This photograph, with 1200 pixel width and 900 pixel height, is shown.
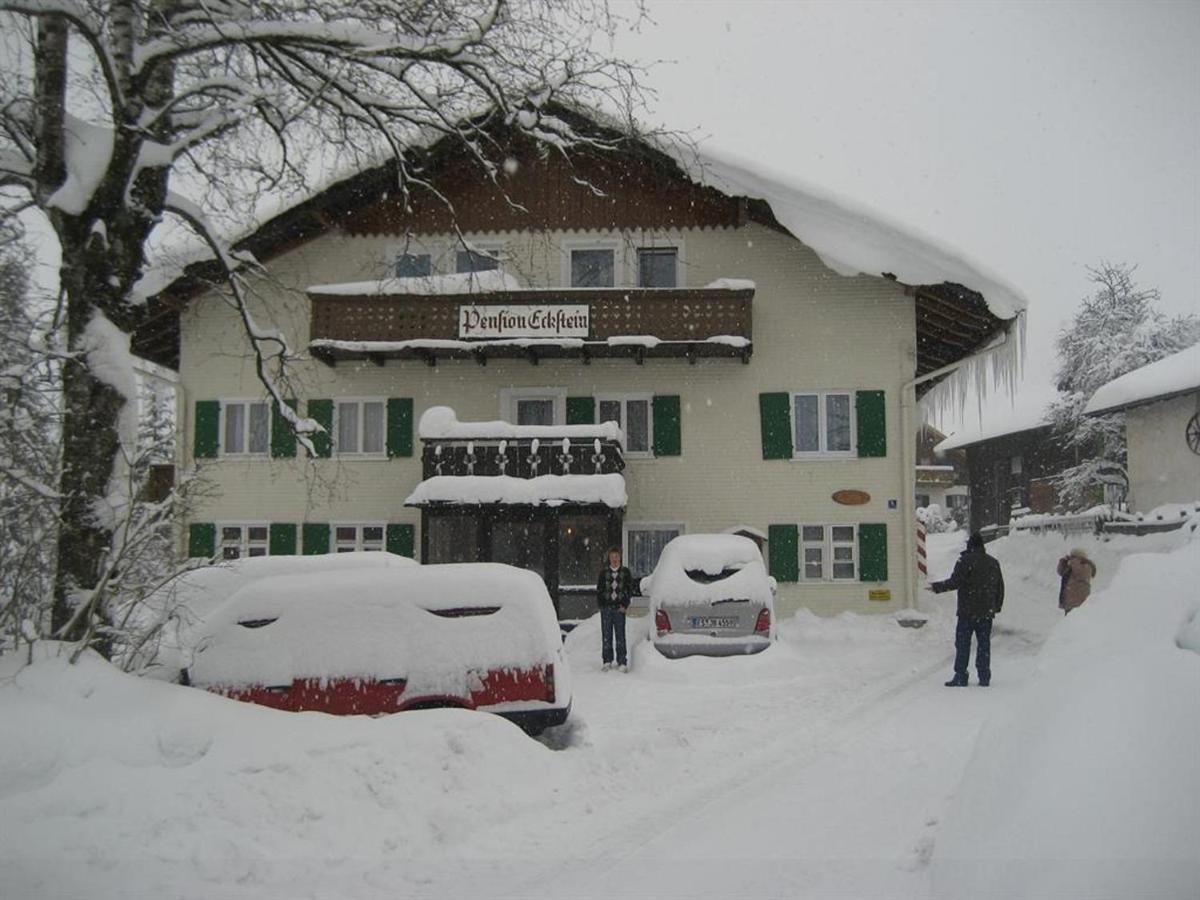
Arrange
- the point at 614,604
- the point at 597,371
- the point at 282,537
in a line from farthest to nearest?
the point at 597,371 < the point at 282,537 < the point at 614,604

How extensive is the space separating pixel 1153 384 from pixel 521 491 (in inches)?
633

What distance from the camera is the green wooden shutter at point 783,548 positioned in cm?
2008

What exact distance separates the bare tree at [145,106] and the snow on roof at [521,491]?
1074 cm

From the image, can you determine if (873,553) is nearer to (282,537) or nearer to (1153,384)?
(1153,384)

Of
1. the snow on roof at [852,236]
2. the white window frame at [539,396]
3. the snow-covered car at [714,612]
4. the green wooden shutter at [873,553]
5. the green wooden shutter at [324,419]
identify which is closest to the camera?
the snow-covered car at [714,612]

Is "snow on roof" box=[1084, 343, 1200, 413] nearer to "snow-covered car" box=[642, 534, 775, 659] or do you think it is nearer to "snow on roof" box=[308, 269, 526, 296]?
"snow on roof" box=[308, 269, 526, 296]

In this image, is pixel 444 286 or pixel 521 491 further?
pixel 444 286

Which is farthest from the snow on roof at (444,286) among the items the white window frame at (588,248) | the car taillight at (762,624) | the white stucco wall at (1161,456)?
the white stucco wall at (1161,456)

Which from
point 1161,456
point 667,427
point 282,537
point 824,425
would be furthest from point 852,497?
point 282,537

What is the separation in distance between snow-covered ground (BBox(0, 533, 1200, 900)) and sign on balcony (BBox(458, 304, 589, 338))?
473 inches

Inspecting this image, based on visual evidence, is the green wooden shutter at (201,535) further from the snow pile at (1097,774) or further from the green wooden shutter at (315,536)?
the snow pile at (1097,774)

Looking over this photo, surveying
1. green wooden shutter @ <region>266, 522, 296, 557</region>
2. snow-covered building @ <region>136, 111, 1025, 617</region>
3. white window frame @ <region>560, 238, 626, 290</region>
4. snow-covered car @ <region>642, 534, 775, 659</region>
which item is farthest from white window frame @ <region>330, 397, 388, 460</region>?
snow-covered car @ <region>642, 534, 775, 659</region>

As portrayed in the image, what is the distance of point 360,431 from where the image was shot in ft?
68.8

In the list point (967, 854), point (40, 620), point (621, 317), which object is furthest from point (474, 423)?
point (967, 854)
